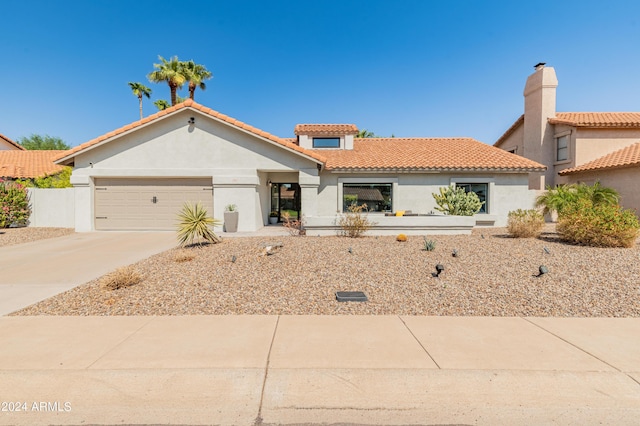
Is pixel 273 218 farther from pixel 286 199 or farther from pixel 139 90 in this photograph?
pixel 139 90

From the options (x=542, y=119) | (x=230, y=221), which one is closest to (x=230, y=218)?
(x=230, y=221)

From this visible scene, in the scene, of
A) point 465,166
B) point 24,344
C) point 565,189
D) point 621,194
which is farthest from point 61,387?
point 621,194

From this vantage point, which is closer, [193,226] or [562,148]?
[193,226]

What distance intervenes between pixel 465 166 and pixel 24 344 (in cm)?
1806

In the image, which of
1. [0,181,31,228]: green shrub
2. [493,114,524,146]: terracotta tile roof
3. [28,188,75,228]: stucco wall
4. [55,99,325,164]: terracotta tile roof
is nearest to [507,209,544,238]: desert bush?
[55,99,325,164]: terracotta tile roof

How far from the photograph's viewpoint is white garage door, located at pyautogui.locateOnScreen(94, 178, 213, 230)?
1565cm

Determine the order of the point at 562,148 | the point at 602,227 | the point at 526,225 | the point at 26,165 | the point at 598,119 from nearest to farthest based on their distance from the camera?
the point at 602,227, the point at 526,225, the point at 598,119, the point at 562,148, the point at 26,165

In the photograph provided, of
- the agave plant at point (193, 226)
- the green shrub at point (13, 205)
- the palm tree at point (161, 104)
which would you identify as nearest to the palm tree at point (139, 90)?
the palm tree at point (161, 104)

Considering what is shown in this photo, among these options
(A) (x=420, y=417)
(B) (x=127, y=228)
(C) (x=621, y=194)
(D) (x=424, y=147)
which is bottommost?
(A) (x=420, y=417)

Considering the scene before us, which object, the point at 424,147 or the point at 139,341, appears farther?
the point at 424,147

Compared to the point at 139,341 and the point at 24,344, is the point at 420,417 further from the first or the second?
the point at 24,344

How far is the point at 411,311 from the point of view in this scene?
5.47 m

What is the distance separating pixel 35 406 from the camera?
10.1 ft

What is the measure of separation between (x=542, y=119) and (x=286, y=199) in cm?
1943
